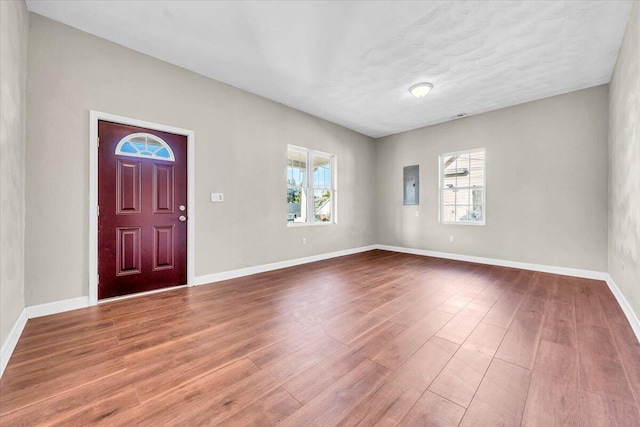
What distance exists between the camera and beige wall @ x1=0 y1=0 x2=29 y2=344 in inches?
71.1

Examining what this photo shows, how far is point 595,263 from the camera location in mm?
3869

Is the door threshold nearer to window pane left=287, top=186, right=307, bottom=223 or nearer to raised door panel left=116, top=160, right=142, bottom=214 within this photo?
raised door panel left=116, top=160, right=142, bottom=214

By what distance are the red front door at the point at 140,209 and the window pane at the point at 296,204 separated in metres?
1.87

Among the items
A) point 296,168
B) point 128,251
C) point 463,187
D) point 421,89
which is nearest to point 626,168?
point 421,89

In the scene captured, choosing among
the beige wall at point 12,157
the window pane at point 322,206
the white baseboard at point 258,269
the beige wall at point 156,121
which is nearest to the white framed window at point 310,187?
the window pane at point 322,206

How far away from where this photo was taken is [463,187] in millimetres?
5301

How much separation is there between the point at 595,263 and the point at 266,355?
498 cm

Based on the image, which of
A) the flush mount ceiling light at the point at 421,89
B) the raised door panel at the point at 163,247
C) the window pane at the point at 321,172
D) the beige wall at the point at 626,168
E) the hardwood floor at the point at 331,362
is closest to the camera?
the hardwood floor at the point at 331,362

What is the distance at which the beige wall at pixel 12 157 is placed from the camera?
1806 mm

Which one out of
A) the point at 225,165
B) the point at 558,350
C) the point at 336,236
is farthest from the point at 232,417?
the point at 336,236

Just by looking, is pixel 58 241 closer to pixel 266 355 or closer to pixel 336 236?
pixel 266 355

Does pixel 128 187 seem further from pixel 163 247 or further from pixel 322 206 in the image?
pixel 322 206

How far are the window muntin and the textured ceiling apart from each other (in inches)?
40.5

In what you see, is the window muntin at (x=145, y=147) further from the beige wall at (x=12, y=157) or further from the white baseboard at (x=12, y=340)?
the white baseboard at (x=12, y=340)
